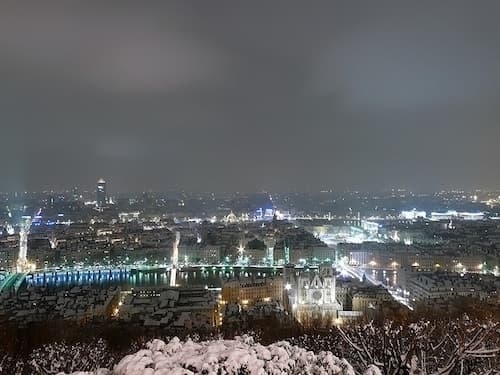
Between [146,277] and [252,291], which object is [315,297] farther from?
[146,277]

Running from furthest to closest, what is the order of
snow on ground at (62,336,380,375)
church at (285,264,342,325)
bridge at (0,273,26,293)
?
bridge at (0,273,26,293), church at (285,264,342,325), snow on ground at (62,336,380,375)

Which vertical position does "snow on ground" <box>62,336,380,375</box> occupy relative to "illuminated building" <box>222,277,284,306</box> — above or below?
above

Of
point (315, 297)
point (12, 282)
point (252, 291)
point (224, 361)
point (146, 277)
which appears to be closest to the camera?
point (224, 361)

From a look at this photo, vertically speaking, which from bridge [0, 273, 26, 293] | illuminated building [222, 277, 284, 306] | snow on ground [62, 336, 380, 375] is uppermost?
snow on ground [62, 336, 380, 375]

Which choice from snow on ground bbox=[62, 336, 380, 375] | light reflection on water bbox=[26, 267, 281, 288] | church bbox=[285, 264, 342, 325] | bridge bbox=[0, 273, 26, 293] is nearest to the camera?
snow on ground bbox=[62, 336, 380, 375]

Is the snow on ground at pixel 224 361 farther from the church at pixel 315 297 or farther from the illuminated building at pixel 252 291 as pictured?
the illuminated building at pixel 252 291

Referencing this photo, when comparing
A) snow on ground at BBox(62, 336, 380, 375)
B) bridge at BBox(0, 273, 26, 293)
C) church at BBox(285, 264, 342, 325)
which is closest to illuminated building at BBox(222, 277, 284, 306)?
church at BBox(285, 264, 342, 325)

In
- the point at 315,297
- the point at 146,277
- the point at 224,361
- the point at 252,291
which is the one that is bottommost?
the point at 146,277

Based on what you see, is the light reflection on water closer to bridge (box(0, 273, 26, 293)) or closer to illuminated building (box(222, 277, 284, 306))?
bridge (box(0, 273, 26, 293))

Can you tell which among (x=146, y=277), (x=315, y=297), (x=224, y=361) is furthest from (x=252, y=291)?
(x=224, y=361)
